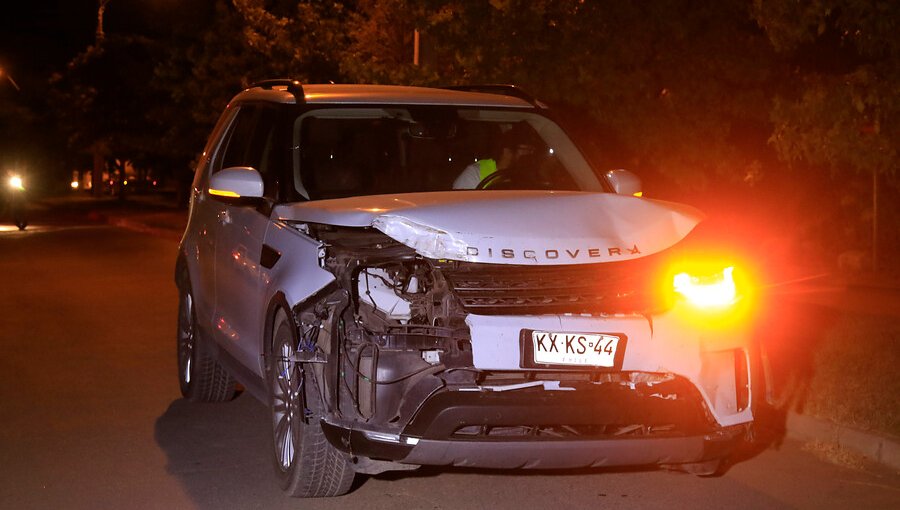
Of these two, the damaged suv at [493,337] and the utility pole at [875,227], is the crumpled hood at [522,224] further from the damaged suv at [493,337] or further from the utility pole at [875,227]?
the utility pole at [875,227]

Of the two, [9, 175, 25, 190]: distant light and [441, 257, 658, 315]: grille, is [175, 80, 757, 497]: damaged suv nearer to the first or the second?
[441, 257, 658, 315]: grille

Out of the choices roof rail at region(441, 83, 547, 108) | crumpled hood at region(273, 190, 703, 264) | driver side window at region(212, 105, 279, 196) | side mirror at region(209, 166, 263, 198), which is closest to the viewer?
crumpled hood at region(273, 190, 703, 264)

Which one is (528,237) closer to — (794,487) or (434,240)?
(434,240)

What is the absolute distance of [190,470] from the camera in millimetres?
6957

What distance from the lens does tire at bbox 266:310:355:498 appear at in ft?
19.2

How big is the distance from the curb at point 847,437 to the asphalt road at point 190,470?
14 centimetres

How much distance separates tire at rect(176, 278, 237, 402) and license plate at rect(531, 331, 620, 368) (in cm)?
353

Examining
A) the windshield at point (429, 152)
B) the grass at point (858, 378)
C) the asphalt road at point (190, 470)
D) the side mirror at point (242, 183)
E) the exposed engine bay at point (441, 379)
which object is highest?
the windshield at point (429, 152)

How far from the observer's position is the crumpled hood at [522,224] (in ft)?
18.6

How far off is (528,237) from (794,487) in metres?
2.13

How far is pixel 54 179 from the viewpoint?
8688 cm

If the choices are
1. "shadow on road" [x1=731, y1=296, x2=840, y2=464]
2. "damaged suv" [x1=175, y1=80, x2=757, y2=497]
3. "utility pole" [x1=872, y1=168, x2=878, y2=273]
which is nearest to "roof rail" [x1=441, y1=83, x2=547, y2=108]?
"damaged suv" [x1=175, y1=80, x2=757, y2=497]

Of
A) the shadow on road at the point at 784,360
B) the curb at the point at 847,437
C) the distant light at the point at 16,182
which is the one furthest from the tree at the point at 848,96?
the distant light at the point at 16,182

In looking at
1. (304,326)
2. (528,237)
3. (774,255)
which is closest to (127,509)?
(304,326)
